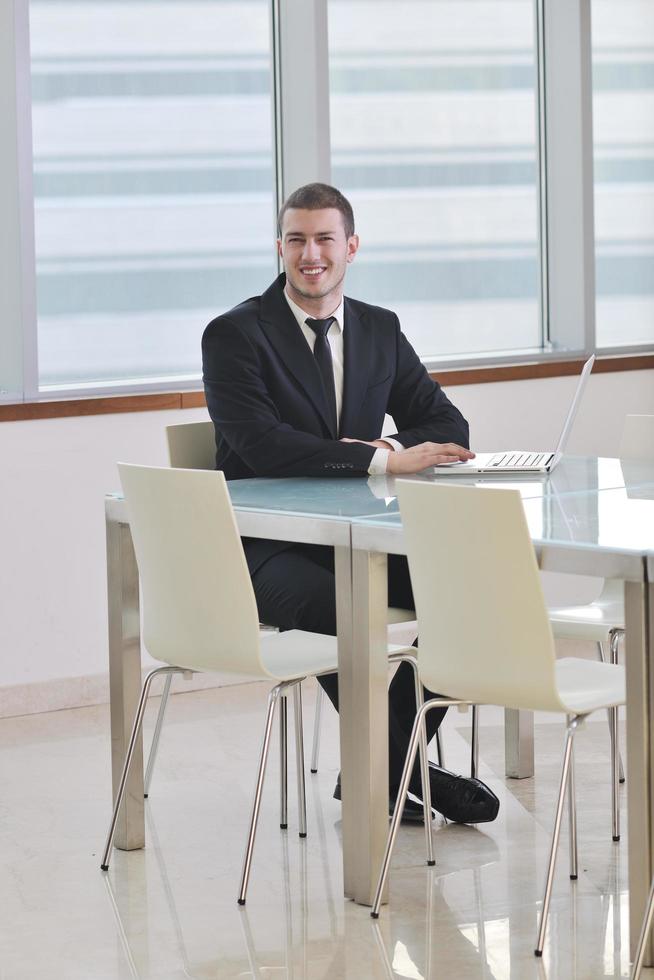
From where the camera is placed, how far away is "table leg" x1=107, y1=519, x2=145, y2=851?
3670 mm

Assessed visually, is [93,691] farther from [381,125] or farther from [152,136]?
[381,125]

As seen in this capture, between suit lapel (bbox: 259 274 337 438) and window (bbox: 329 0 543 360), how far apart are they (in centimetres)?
174

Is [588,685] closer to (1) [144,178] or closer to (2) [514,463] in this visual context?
(2) [514,463]

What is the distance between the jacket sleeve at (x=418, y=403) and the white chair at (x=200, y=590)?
3.00 feet

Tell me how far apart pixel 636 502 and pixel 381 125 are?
279cm

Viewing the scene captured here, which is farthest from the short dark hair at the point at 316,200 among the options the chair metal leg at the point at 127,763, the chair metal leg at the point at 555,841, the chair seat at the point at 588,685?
the chair metal leg at the point at 555,841

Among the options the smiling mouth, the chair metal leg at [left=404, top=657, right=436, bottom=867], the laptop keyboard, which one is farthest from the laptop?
the smiling mouth

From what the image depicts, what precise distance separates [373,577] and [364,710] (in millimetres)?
265

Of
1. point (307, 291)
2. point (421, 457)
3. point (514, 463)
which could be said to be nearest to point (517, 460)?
point (514, 463)

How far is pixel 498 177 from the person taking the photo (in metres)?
6.04

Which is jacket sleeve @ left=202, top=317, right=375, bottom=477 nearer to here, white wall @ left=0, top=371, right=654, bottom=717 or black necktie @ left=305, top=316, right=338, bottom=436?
black necktie @ left=305, top=316, right=338, bottom=436

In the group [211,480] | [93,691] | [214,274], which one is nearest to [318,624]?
[211,480]

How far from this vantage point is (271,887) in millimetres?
3414

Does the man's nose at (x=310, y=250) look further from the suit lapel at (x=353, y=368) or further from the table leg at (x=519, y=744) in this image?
the table leg at (x=519, y=744)
